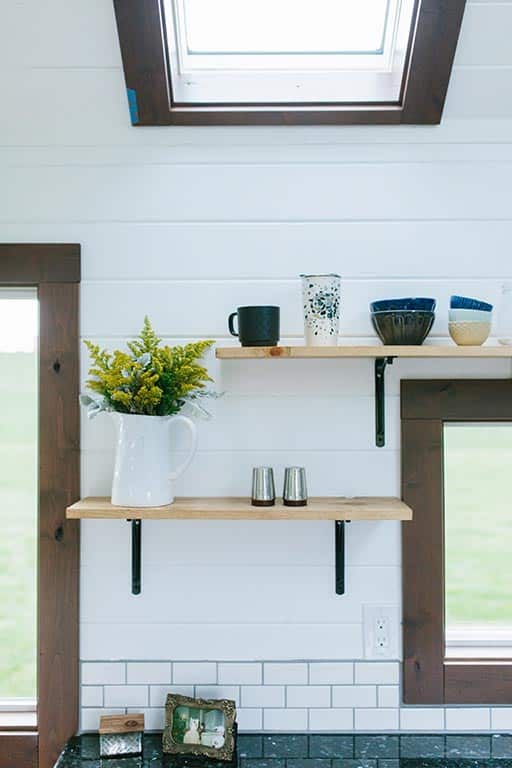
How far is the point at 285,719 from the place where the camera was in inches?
64.7

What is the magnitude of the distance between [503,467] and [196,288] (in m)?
0.86

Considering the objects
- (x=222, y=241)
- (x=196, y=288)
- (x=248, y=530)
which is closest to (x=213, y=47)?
(x=222, y=241)

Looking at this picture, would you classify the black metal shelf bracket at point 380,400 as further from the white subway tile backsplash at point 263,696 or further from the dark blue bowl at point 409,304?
the white subway tile backsplash at point 263,696

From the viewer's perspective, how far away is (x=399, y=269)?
5.48ft

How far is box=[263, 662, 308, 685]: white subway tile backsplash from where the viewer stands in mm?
1646

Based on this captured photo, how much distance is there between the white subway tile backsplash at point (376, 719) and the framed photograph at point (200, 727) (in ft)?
0.99

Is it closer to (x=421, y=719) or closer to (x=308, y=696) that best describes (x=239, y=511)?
(x=308, y=696)

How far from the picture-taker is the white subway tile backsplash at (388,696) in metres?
1.65

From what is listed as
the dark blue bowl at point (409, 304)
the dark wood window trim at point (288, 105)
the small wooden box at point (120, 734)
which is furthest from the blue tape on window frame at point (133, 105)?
the small wooden box at point (120, 734)

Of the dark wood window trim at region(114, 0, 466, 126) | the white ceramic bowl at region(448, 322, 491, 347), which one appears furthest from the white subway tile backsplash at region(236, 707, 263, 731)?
the dark wood window trim at region(114, 0, 466, 126)

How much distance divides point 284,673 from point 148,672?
0.31m

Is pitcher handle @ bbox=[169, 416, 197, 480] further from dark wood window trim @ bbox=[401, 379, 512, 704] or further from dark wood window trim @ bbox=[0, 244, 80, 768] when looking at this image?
dark wood window trim @ bbox=[401, 379, 512, 704]

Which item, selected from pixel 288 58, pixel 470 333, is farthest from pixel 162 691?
pixel 288 58

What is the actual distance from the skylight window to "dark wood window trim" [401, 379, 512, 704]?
2.27ft
